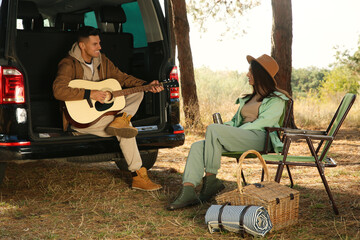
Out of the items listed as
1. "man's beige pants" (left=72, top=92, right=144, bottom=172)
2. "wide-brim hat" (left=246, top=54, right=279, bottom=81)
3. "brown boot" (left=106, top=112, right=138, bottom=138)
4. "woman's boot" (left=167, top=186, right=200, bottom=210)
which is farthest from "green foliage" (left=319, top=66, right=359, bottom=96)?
"woman's boot" (left=167, top=186, right=200, bottom=210)

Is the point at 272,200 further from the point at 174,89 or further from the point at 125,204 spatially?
the point at 174,89

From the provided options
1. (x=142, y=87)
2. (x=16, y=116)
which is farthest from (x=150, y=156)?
(x=16, y=116)

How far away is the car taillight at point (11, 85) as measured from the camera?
3961mm

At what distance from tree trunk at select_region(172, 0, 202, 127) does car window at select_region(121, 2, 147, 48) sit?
4540 mm

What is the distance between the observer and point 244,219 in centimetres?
319

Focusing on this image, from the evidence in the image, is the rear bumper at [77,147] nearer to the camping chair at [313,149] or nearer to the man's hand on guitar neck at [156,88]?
the man's hand on guitar neck at [156,88]

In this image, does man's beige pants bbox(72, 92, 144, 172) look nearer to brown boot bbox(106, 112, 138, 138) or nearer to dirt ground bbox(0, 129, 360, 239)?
brown boot bbox(106, 112, 138, 138)

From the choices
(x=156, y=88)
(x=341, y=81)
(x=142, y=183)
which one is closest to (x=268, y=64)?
(x=156, y=88)

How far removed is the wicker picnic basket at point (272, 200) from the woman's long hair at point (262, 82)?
95cm

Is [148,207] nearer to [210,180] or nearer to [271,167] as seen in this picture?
[210,180]

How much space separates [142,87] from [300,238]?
2.04m

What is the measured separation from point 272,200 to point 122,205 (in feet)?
4.61

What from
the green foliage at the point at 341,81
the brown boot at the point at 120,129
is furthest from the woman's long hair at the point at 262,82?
the green foliage at the point at 341,81

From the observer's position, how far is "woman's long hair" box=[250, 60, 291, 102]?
4.26 meters
